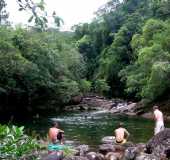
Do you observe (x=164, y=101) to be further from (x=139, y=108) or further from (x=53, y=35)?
(x=53, y=35)

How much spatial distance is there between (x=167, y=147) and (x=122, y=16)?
7238 cm

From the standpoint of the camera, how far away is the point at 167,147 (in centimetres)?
1532

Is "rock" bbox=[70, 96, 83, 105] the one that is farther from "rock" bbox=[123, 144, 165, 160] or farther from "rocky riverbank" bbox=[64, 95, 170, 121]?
"rock" bbox=[123, 144, 165, 160]

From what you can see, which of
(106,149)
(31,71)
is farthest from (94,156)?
(31,71)

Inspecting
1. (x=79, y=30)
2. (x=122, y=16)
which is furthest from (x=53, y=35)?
(x=79, y=30)

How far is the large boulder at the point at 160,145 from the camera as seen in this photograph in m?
15.1

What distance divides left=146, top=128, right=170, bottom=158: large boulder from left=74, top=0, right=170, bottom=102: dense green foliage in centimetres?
2677

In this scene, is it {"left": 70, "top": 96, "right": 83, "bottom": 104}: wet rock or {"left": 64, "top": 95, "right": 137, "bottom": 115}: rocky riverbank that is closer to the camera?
{"left": 64, "top": 95, "right": 137, "bottom": 115}: rocky riverbank

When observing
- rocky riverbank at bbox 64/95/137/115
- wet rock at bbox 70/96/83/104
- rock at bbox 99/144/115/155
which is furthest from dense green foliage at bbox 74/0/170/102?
rock at bbox 99/144/115/155

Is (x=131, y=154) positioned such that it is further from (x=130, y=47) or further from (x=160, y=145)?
(x=130, y=47)

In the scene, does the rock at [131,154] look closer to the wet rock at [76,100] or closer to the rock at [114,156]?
the rock at [114,156]

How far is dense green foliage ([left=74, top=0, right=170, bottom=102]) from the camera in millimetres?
45875

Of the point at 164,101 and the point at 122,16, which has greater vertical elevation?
the point at 122,16

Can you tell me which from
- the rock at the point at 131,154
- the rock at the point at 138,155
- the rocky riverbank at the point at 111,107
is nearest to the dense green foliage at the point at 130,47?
the rocky riverbank at the point at 111,107
